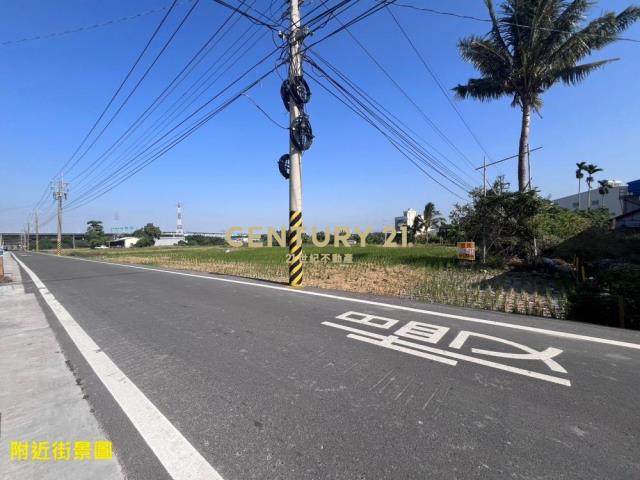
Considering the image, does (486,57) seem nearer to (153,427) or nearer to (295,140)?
(295,140)

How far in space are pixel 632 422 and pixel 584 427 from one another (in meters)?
0.41

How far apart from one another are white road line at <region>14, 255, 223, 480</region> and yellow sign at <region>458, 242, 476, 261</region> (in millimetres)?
15656

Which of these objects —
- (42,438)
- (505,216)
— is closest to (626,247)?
(505,216)

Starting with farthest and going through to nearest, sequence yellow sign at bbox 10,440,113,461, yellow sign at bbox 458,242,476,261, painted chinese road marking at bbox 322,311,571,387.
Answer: yellow sign at bbox 458,242,476,261 → painted chinese road marking at bbox 322,311,571,387 → yellow sign at bbox 10,440,113,461

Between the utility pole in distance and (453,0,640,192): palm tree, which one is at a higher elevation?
(453,0,640,192): palm tree

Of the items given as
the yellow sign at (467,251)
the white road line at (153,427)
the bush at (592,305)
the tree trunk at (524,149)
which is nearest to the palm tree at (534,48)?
the tree trunk at (524,149)

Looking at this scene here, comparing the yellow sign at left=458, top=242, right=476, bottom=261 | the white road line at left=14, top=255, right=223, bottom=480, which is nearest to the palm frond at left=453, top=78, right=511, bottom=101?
the yellow sign at left=458, top=242, right=476, bottom=261

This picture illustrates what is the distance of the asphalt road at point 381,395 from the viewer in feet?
6.43

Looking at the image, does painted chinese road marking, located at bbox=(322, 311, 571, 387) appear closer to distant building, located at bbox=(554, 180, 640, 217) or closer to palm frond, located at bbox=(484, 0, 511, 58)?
palm frond, located at bbox=(484, 0, 511, 58)

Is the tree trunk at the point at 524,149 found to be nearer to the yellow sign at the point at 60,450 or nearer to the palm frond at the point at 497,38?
the palm frond at the point at 497,38

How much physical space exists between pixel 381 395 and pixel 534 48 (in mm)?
18886

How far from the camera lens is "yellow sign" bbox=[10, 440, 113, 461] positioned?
211 cm

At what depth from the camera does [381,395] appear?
276 centimetres

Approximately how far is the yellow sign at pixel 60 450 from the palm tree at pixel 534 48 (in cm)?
1775
